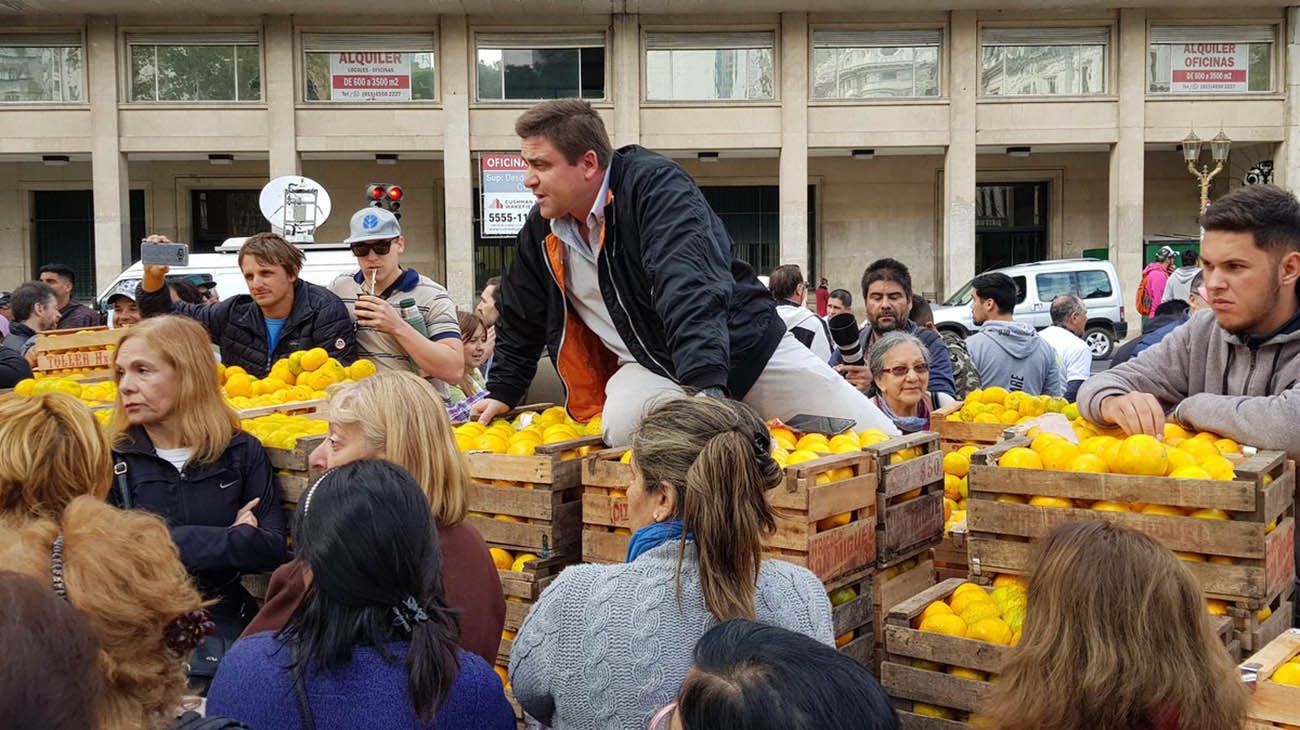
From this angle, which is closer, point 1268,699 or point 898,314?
point 1268,699

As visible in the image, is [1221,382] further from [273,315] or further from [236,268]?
[236,268]

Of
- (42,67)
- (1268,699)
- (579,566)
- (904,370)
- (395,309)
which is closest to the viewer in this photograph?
(1268,699)

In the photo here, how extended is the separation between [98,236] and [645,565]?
29.1 meters

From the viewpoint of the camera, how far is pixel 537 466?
3.97 metres

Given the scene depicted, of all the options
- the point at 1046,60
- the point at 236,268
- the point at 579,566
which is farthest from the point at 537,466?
the point at 1046,60

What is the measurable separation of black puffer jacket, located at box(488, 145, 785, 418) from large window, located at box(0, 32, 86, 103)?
2798 centimetres

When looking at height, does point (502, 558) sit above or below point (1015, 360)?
below

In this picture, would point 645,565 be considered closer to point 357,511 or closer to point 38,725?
point 357,511

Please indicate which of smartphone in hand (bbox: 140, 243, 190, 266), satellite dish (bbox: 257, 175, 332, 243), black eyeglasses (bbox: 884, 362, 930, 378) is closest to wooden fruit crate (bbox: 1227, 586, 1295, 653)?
black eyeglasses (bbox: 884, 362, 930, 378)

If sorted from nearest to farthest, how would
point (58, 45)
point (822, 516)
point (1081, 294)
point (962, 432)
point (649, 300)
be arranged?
1. point (822, 516)
2. point (649, 300)
3. point (962, 432)
4. point (1081, 294)
5. point (58, 45)

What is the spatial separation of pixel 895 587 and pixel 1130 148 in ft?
92.4

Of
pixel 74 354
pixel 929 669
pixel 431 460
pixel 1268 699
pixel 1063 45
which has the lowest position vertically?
pixel 929 669

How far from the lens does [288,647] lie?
2.45m

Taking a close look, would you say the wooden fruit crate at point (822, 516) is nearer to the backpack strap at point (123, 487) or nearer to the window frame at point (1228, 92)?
the backpack strap at point (123, 487)
